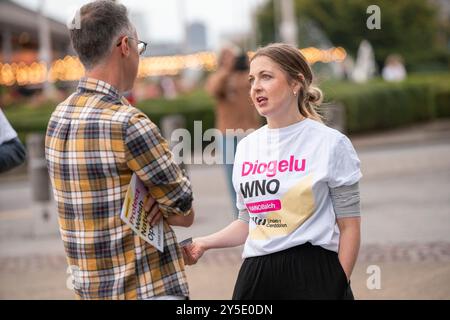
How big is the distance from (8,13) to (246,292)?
42.5m

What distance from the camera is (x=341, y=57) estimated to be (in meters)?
54.3

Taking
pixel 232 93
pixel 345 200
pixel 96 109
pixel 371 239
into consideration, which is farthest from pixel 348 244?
pixel 232 93

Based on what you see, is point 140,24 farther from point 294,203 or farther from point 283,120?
point 294,203

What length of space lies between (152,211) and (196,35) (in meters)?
58.0

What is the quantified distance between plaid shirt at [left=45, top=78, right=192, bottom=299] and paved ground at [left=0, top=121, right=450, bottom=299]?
3.64 m

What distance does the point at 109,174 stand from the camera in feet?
10.3

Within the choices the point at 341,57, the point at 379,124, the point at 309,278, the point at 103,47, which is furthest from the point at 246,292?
the point at 341,57

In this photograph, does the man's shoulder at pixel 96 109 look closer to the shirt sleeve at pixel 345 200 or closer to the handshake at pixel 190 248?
the handshake at pixel 190 248

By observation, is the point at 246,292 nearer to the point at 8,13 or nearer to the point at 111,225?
the point at 111,225

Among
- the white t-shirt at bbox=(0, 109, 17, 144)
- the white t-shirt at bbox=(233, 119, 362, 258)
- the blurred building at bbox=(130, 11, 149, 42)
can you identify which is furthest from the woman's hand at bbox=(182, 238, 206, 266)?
the blurred building at bbox=(130, 11, 149, 42)

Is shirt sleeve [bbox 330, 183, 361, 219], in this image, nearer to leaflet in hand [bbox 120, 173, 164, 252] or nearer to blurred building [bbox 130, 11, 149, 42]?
leaflet in hand [bbox 120, 173, 164, 252]

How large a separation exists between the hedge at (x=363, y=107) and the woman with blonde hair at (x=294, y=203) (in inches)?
614

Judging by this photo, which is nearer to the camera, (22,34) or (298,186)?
(298,186)

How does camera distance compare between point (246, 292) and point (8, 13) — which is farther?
point (8, 13)
